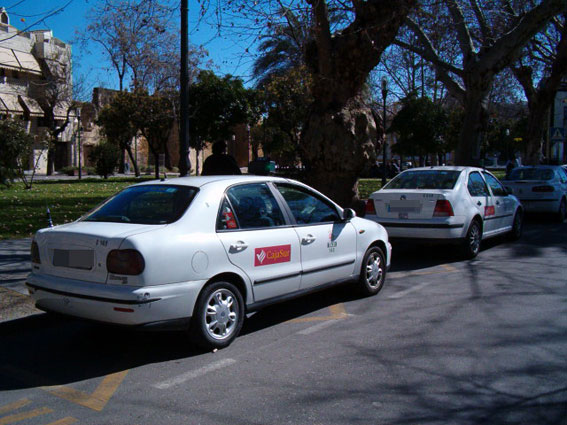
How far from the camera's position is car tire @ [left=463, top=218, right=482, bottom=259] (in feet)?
30.7

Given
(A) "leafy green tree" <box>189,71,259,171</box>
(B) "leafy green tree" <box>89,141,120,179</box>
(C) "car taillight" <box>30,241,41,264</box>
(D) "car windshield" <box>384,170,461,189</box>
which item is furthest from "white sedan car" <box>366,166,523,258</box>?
(B) "leafy green tree" <box>89,141,120,179</box>

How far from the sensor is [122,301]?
174 inches

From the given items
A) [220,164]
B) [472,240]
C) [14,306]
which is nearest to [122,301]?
[14,306]

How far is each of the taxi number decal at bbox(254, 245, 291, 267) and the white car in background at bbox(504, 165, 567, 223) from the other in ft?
34.9

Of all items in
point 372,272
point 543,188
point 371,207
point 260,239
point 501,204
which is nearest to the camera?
point 260,239


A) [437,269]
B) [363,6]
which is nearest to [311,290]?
[437,269]

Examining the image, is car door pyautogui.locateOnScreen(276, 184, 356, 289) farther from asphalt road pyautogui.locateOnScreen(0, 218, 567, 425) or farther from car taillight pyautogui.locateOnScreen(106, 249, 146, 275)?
car taillight pyautogui.locateOnScreen(106, 249, 146, 275)

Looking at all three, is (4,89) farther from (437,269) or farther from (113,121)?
(437,269)

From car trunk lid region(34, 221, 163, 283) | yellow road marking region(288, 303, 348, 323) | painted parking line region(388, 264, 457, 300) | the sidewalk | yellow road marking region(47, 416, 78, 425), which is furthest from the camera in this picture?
painted parking line region(388, 264, 457, 300)

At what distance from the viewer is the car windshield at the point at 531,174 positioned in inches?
590

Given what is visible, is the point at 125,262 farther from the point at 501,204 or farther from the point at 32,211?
the point at 32,211

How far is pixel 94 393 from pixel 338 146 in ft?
27.9

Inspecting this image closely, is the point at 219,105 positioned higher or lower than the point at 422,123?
higher

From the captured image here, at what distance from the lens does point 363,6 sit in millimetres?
11289
